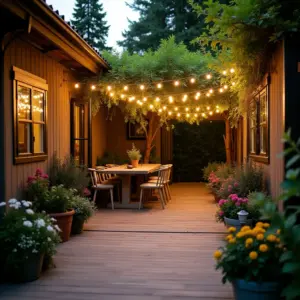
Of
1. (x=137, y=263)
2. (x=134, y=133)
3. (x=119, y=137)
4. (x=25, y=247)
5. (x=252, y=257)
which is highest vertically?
(x=134, y=133)

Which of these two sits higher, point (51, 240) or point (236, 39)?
point (236, 39)

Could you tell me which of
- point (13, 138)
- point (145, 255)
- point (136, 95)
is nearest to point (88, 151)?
point (136, 95)

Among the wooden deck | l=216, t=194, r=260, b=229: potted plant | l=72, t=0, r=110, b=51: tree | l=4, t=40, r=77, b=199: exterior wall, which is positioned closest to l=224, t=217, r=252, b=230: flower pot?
l=216, t=194, r=260, b=229: potted plant

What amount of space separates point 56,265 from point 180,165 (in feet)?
30.1

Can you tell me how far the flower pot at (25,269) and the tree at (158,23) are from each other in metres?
15.5

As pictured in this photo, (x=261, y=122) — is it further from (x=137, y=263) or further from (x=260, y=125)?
(x=137, y=263)

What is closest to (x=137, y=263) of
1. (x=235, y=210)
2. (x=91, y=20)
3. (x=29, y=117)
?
(x=235, y=210)

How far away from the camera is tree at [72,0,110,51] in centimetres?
2241

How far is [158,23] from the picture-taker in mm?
19062

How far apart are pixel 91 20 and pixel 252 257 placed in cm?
2171

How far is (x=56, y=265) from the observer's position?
4.11 metres

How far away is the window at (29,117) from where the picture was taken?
4980 mm

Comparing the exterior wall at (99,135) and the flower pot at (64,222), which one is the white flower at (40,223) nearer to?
the flower pot at (64,222)

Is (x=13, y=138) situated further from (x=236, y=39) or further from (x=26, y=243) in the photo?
(x=236, y=39)
